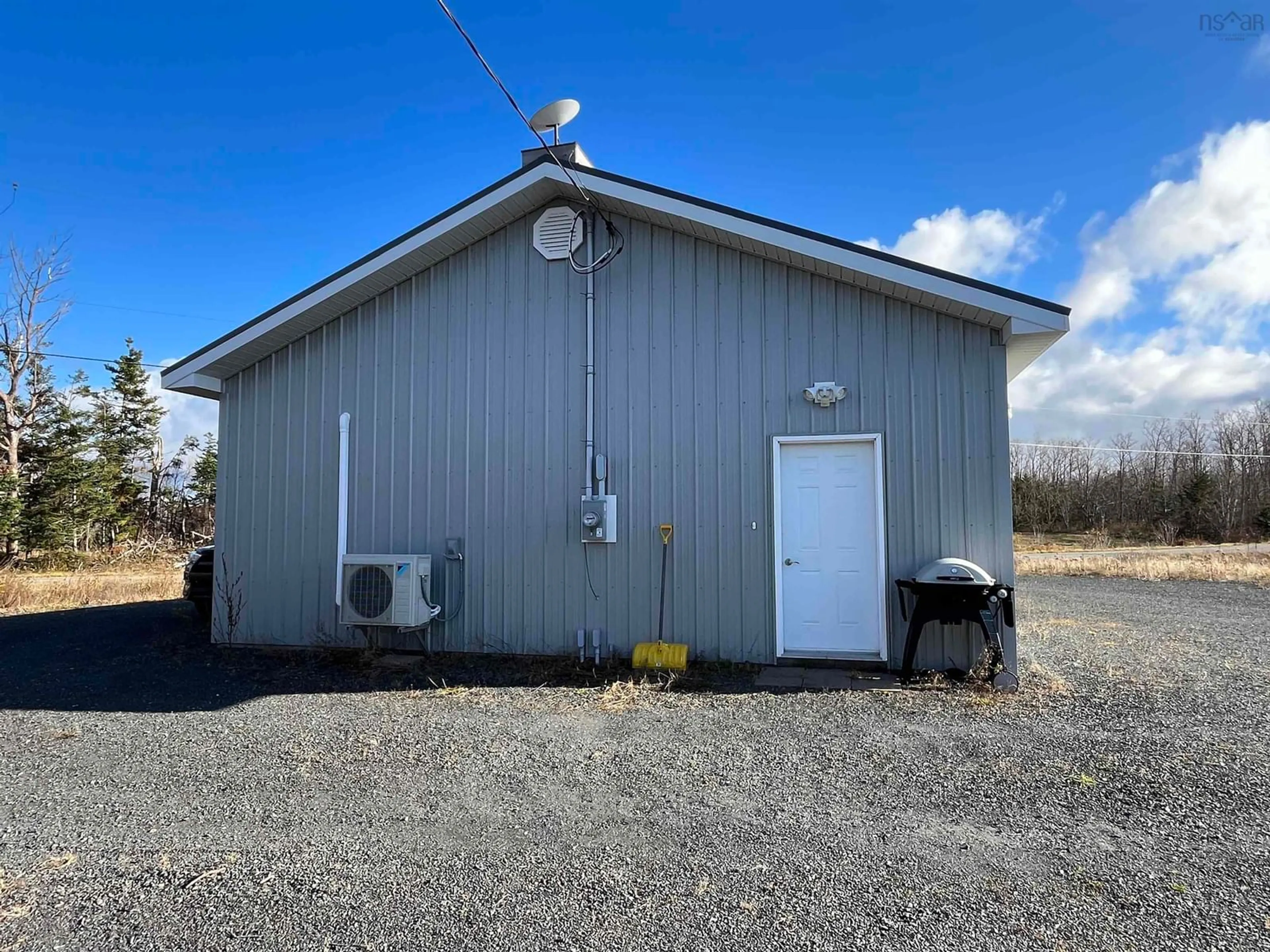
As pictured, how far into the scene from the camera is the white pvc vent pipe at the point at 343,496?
675 cm

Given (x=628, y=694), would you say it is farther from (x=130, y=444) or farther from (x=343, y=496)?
(x=130, y=444)

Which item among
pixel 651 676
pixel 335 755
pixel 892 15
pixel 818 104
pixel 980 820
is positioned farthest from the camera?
pixel 818 104

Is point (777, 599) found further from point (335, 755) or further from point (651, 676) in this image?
point (335, 755)

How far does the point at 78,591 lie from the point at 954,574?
509 inches

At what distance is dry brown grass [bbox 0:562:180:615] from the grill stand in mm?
11168

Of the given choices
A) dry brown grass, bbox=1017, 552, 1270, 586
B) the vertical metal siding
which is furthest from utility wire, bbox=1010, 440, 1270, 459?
the vertical metal siding

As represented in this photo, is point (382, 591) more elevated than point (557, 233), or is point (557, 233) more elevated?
point (557, 233)

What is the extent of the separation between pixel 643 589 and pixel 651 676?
818 mm

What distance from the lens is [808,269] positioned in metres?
5.86

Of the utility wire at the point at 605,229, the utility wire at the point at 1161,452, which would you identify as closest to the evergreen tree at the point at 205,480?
the utility wire at the point at 605,229

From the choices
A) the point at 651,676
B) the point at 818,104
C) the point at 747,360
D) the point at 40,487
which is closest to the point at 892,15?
the point at 818,104

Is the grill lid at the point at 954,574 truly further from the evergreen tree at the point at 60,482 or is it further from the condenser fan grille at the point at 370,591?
the evergreen tree at the point at 60,482

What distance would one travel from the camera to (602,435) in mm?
6262

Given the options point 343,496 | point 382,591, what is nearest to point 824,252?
point 382,591
